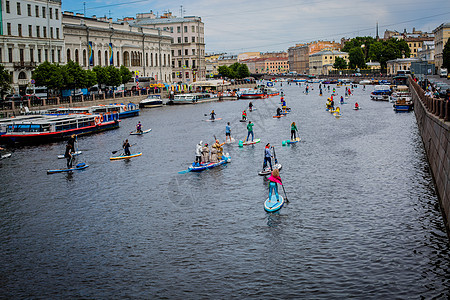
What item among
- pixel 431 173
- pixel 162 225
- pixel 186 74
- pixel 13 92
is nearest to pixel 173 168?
pixel 162 225

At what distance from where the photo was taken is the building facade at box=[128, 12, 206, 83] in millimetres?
158125

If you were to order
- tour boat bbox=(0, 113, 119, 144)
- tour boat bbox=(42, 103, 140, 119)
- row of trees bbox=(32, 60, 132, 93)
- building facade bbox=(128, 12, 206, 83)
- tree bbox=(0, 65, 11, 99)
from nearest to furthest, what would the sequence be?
tour boat bbox=(0, 113, 119, 144), tree bbox=(0, 65, 11, 99), tour boat bbox=(42, 103, 140, 119), row of trees bbox=(32, 60, 132, 93), building facade bbox=(128, 12, 206, 83)

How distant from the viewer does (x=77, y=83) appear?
271 ft

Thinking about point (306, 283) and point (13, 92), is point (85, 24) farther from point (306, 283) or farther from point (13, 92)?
point (306, 283)

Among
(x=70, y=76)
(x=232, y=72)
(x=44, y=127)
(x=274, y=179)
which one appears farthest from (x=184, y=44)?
(x=274, y=179)

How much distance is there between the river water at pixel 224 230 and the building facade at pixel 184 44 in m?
120

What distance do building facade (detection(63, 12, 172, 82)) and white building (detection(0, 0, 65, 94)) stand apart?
582 centimetres

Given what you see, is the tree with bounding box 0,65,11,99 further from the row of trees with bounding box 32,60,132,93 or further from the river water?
the river water

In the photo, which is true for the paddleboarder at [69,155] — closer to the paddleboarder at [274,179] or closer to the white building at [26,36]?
the paddleboarder at [274,179]

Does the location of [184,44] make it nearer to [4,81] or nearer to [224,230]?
[4,81]

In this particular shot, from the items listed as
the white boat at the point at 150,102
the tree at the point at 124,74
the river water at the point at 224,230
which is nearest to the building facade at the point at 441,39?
the white boat at the point at 150,102

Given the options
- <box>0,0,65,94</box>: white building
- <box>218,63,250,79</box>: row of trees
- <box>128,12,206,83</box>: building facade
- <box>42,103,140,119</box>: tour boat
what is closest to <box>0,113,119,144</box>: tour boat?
<box>42,103,140,119</box>: tour boat

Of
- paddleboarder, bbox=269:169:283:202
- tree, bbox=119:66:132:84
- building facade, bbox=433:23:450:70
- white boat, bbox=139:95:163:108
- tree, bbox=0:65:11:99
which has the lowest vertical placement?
paddleboarder, bbox=269:169:283:202

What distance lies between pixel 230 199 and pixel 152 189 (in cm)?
556
